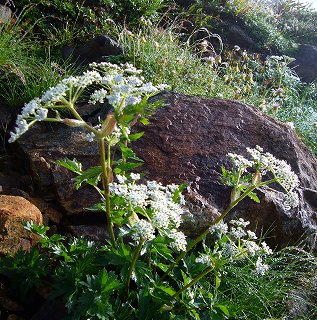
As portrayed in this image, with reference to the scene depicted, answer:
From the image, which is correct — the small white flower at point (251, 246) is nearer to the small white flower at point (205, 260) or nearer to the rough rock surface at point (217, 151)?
the small white flower at point (205, 260)

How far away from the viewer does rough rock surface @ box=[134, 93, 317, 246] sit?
2.98m

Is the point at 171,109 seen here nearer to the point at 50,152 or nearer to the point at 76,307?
the point at 50,152

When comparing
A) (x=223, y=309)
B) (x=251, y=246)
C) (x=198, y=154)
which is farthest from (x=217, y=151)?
(x=223, y=309)

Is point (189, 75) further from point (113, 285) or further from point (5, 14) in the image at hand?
point (113, 285)

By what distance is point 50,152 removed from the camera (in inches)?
124

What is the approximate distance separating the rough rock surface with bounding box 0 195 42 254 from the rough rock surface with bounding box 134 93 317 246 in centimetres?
83

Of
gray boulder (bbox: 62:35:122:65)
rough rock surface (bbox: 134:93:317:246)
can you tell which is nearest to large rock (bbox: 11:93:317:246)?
rough rock surface (bbox: 134:93:317:246)

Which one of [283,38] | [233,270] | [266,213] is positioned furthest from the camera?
[283,38]

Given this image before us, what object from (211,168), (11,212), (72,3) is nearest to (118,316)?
(11,212)

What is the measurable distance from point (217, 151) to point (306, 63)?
6.86 m

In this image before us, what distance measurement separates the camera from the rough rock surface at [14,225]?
2383 mm

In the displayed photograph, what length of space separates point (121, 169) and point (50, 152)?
1324 mm

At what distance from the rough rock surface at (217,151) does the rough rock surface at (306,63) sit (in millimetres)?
5812

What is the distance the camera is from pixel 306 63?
30.2 feet
